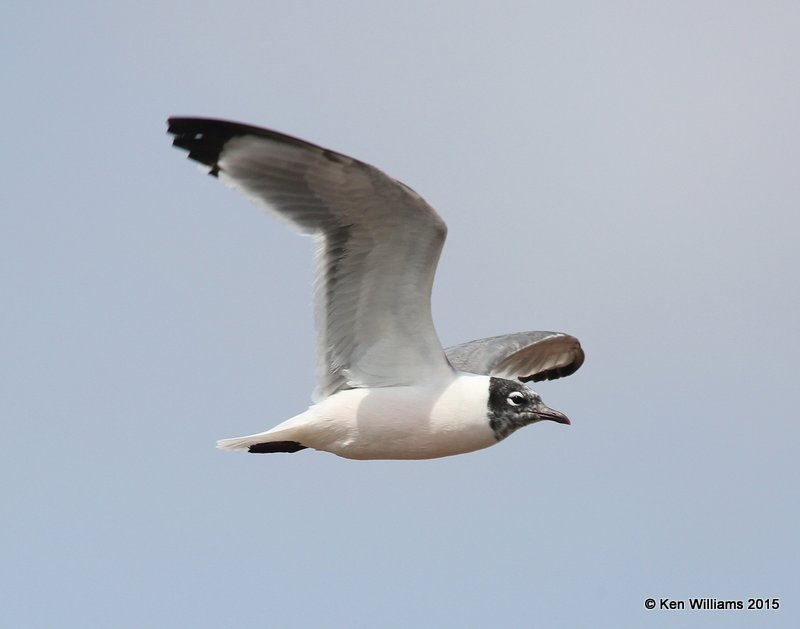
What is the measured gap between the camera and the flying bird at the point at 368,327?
8328 mm

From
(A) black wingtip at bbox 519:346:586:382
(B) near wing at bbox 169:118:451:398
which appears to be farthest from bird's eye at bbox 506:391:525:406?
(A) black wingtip at bbox 519:346:586:382

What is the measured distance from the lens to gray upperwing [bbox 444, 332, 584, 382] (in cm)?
1091

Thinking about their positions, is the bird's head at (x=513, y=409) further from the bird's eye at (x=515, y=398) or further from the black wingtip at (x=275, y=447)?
the black wingtip at (x=275, y=447)

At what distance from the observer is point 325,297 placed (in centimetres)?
891

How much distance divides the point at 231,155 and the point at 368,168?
0.89 metres

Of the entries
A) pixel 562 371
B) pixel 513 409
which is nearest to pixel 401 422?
pixel 513 409

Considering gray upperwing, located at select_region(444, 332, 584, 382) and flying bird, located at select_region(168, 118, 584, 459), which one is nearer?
flying bird, located at select_region(168, 118, 584, 459)

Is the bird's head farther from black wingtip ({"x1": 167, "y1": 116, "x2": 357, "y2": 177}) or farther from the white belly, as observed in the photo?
black wingtip ({"x1": 167, "y1": 116, "x2": 357, "y2": 177})

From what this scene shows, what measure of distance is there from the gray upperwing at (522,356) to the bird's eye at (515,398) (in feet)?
4.93

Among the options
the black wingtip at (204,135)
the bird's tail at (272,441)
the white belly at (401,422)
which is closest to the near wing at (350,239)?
the black wingtip at (204,135)

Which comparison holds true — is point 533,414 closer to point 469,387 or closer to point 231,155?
point 469,387

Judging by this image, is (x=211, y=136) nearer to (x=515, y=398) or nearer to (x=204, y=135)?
(x=204, y=135)

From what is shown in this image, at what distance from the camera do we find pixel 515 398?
916 centimetres

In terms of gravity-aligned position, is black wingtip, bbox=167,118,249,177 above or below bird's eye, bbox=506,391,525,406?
above
